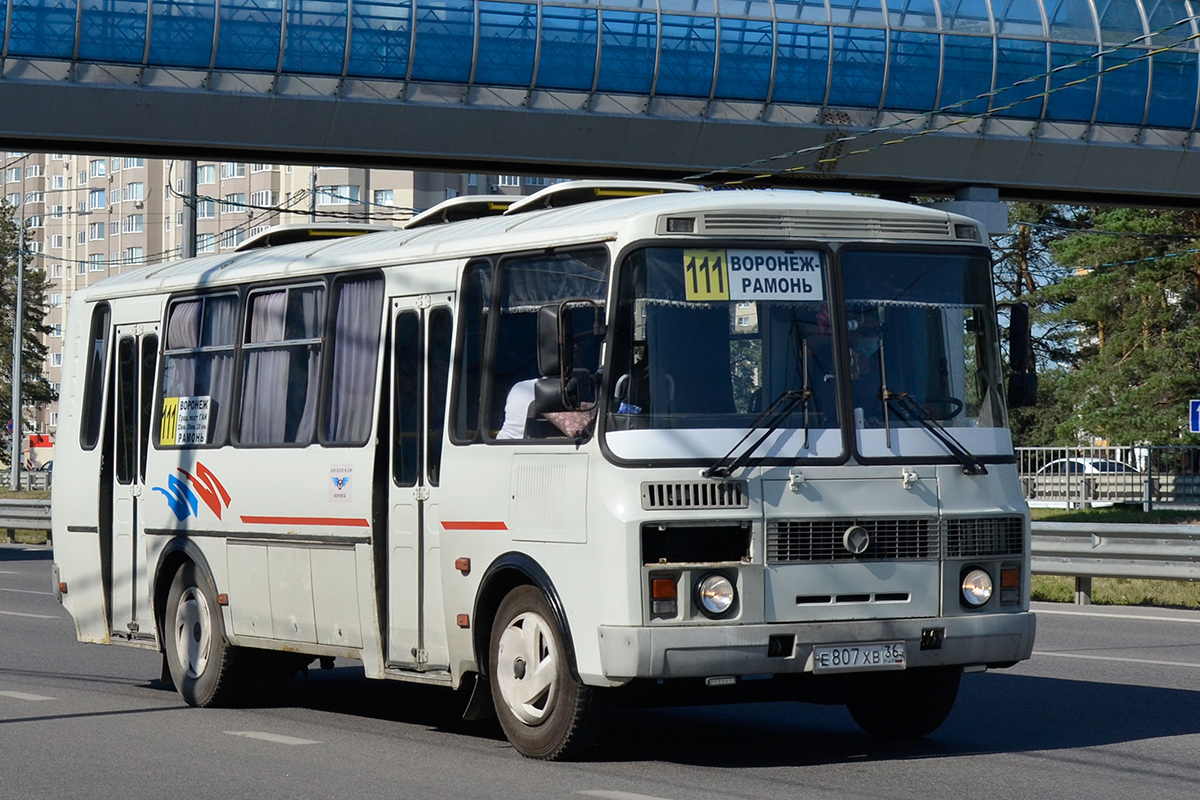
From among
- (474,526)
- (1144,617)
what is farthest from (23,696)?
(1144,617)

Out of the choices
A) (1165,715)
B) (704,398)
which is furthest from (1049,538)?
(704,398)

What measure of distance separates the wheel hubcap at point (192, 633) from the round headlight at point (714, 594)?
4.47 m

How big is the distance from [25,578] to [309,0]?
10868 mm

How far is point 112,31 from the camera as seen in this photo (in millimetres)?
29766

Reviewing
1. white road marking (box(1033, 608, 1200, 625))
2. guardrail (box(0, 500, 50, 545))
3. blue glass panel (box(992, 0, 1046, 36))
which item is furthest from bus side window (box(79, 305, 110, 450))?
blue glass panel (box(992, 0, 1046, 36))

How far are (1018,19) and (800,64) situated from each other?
4195 mm

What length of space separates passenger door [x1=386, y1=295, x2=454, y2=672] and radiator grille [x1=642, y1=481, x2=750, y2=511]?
1740 mm

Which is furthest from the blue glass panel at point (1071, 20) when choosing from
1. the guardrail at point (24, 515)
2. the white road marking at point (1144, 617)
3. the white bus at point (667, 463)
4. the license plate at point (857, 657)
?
the license plate at point (857, 657)

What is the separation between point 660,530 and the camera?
883cm

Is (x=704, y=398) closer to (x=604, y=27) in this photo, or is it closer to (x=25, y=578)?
(x=25, y=578)

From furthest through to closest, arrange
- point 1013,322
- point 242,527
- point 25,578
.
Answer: point 25,578 → point 242,527 → point 1013,322

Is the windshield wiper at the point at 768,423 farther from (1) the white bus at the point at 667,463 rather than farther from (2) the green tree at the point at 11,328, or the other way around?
(2) the green tree at the point at 11,328

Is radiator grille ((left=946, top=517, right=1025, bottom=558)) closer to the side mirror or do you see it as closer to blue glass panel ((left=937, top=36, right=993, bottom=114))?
the side mirror

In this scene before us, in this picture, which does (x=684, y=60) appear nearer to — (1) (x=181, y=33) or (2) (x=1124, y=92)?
(1) (x=181, y=33)
